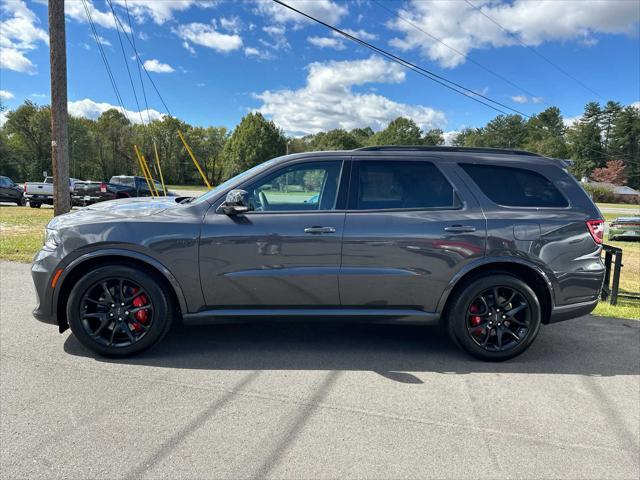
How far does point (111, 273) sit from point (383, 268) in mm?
2323

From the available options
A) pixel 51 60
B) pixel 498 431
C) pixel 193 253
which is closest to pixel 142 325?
pixel 193 253

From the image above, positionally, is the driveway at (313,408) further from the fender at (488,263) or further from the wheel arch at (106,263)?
the fender at (488,263)

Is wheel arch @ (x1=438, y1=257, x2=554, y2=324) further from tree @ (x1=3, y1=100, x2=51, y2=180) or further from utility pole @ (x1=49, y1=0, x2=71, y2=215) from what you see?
tree @ (x1=3, y1=100, x2=51, y2=180)

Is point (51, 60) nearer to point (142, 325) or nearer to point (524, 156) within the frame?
point (142, 325)

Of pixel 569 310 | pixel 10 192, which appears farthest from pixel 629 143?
pixel 569 310

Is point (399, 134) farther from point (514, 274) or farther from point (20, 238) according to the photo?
point (514, 274)

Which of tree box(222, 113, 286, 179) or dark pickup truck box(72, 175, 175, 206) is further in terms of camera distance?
tree box(222, 113, 286, 179)

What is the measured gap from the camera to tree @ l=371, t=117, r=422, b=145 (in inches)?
3472

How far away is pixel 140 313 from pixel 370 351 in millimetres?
2108

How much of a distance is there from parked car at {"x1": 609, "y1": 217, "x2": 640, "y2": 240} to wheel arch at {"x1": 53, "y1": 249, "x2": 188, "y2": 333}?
15.9m

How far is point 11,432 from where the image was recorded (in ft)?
8.56

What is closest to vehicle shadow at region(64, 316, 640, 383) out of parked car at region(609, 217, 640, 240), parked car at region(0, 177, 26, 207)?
parked car at region(609, 217, 640, 240)

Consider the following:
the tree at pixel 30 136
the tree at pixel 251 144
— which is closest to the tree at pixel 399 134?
the tree at pixel 251 144

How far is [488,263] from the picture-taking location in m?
3.80
